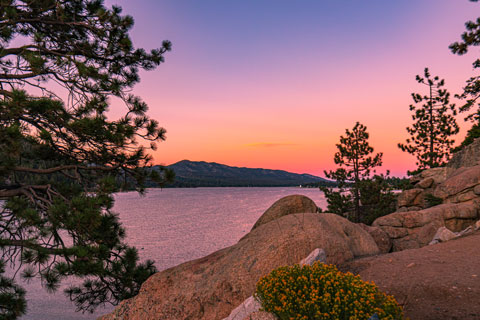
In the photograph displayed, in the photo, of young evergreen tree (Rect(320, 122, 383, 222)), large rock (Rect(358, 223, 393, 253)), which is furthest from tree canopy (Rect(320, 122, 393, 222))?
large rock (Rect(358, 223, 393, 253))

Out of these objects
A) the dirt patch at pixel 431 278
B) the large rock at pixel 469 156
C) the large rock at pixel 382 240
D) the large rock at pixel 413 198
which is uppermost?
the large rock at pixel 469 156

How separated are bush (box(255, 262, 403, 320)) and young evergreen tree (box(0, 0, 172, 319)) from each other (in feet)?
16.6

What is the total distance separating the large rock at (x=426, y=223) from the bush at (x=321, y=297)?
14.8 meters

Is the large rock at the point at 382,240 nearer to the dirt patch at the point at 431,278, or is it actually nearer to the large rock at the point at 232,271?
the dirt patch at the point at 431,278

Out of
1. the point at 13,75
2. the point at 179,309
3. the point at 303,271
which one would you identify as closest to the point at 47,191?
the point at 13,75

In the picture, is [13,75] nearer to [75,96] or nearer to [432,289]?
[75,96]

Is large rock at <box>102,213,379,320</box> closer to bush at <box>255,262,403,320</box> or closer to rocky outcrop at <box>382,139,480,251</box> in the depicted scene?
bush at <box>255,262,403,320</box>

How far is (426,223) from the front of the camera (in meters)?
19.2

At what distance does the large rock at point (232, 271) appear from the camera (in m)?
8.40

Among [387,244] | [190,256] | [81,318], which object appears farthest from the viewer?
[190,256]

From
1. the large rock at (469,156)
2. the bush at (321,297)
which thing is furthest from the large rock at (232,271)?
the large rock at (469,156)

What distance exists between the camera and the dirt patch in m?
6.08

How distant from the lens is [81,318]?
21.3 metres

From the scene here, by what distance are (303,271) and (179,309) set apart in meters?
5.10
